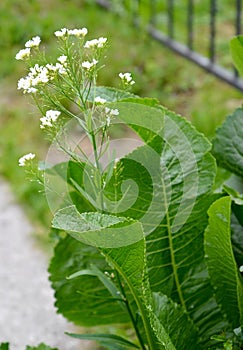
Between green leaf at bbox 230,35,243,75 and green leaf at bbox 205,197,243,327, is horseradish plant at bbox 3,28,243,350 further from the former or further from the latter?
green leaf at bbox 230,35,243,75

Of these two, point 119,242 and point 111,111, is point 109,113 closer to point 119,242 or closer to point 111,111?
→ point 111,111

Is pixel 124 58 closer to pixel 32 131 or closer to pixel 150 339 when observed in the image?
pixel 32 131

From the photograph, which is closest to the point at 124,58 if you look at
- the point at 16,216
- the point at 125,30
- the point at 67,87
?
the point at 125,30

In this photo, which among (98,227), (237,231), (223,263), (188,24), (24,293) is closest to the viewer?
(98,227)

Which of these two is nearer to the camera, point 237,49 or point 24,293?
point 237,49

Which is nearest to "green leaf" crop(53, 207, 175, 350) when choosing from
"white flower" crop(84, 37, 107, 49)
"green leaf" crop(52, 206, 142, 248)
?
"green leaf" crop(52, 206, 142, 248)

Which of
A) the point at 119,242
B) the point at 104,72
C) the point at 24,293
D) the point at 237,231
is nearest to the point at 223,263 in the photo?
the point at 237,231
